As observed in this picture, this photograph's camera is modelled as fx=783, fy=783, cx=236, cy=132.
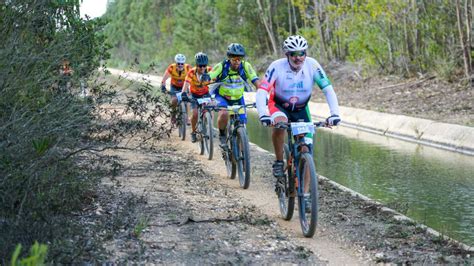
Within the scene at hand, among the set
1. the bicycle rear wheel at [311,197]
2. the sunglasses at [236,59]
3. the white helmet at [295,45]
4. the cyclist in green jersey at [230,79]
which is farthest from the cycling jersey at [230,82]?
the bicycle rear wheel at [311,197]

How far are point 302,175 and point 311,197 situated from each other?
1.44 feet

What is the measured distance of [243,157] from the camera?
11.5m

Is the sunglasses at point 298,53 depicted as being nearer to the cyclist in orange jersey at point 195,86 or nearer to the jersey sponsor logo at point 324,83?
the jersey sponsor logo at point 324,83

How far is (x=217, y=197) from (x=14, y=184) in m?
4.47

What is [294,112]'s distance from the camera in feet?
30.1

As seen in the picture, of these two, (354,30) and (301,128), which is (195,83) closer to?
(301,128)

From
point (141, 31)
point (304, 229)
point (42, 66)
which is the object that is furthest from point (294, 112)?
point (141, 31)

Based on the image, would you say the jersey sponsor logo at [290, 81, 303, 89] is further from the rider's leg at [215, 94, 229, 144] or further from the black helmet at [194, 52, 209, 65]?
the black helmet at [194, 52, 209, 65]

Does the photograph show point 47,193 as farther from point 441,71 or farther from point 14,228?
point 441,71

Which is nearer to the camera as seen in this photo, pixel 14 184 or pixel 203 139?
pixel 14 184

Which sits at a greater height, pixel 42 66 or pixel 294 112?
pixel 42 66

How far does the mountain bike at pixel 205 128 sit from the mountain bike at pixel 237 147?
1264mm

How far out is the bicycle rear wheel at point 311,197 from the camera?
Answer: 8031mm

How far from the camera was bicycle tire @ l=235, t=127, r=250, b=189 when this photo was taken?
1134 centimetres
